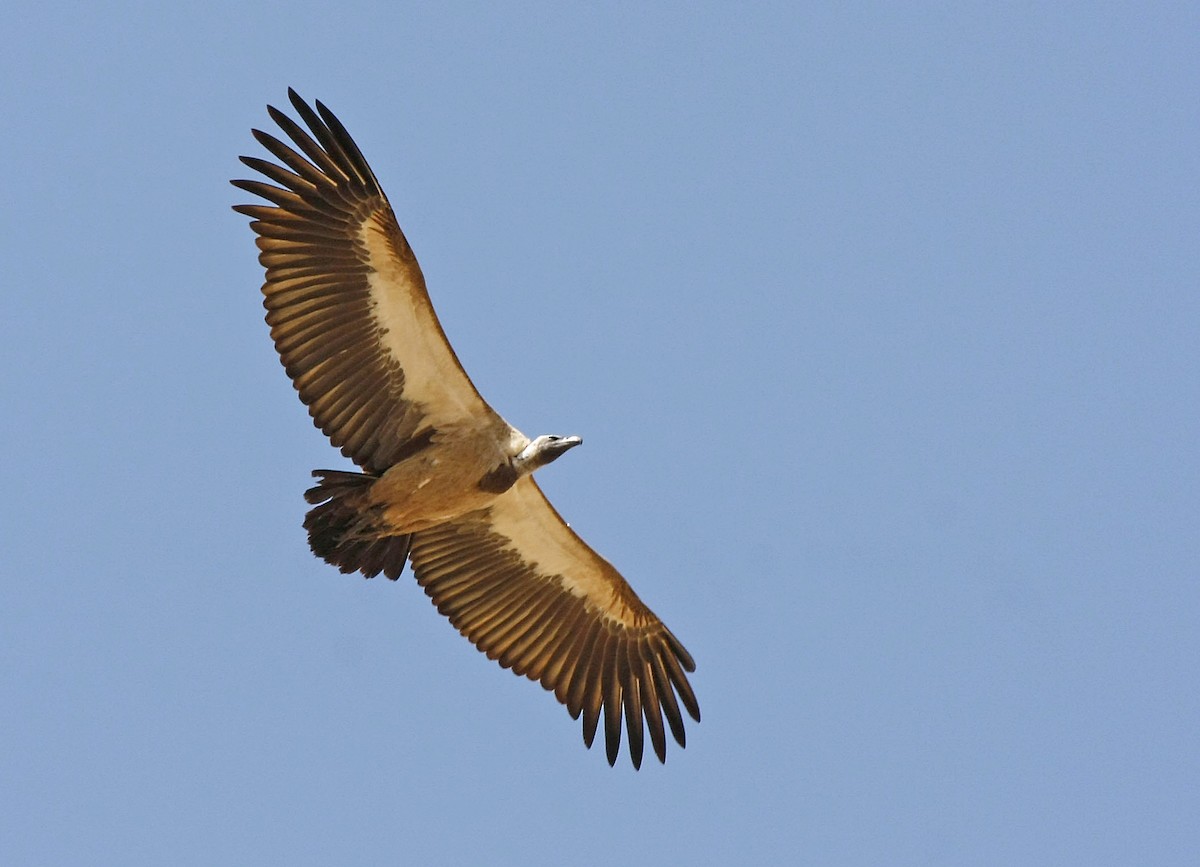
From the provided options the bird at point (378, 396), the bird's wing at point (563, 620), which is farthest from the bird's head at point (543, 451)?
the bird's wing at point (563, 620)

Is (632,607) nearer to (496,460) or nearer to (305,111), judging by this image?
(496,460)

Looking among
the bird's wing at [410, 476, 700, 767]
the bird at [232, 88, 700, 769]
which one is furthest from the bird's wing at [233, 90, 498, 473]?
the bird's wing at [410, 476, 700, 767]

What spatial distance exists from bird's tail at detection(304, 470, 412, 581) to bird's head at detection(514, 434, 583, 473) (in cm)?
136

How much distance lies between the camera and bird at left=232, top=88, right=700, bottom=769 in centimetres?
1762

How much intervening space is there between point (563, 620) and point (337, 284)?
413 cm

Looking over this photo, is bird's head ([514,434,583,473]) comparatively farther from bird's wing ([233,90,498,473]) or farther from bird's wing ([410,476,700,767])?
bird's wing ([410,476,700,767])

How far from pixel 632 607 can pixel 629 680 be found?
2.32 ft

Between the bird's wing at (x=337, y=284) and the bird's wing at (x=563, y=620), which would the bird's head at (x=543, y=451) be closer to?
the bird's wing at (x=337, y=284)

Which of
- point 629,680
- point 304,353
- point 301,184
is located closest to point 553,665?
point 629,680

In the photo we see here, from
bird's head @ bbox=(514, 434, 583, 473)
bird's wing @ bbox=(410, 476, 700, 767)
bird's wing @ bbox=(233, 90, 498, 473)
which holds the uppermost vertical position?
bird's wing @ bbox=(233, 90, 498, 473)

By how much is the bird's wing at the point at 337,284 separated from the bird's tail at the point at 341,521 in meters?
0.40

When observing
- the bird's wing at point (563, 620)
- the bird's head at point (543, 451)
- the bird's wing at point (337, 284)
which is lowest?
the bird's wing at point (563, 620)

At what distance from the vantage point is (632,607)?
1947 cm

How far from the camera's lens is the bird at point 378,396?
1762 centimetres
